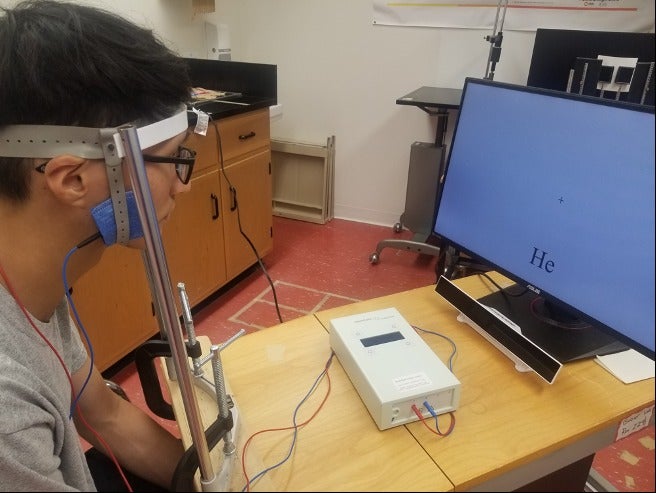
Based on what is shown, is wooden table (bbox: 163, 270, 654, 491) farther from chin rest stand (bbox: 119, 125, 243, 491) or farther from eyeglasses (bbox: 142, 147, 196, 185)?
eyeglasses (bbox: 142, 147, 196, 185)

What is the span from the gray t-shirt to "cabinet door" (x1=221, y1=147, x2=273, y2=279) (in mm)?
1333

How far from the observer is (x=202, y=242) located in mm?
1885

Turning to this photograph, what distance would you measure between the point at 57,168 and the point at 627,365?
821mm

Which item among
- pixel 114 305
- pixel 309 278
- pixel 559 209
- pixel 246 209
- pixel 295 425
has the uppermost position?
pixel 559 209

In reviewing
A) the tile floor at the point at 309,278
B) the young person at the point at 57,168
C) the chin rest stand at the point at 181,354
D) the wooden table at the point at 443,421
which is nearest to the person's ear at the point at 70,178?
the young person at the point at 57,168

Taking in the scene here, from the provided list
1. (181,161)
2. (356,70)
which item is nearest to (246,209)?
(356,70)

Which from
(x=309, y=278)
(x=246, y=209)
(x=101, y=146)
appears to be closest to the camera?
(x=101, y=146)

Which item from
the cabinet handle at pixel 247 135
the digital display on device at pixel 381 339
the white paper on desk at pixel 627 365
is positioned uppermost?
the cabinet handle at pixel 247 135

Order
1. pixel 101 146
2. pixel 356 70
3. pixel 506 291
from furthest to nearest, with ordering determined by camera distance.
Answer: pixel 356 70
pixel 506 291
pixel 101 146

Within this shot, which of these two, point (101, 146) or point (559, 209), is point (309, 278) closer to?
point (559, 209)

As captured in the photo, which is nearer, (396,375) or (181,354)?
(181,354)

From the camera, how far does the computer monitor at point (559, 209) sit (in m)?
0.51

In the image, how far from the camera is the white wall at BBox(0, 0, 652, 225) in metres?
2.46

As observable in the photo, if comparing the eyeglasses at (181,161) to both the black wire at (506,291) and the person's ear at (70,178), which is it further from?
the black wire at (506,291)
